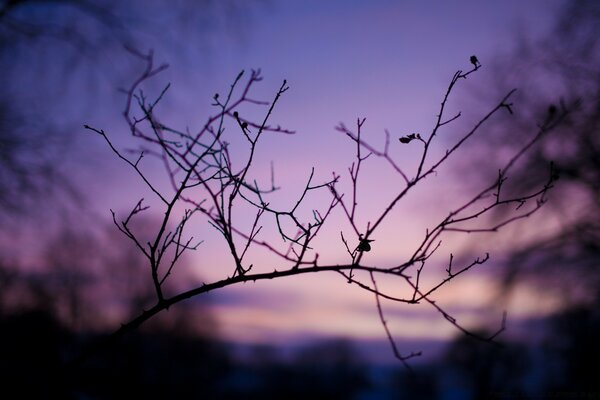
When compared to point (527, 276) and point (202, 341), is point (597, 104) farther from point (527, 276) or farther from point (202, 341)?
point (202, 341)

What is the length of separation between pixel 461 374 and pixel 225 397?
533 inches

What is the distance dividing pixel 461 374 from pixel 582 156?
22113mm

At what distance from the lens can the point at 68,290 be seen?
20844mm

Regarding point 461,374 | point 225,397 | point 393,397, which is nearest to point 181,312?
point 225,397

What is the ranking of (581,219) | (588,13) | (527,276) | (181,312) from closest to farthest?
(588,13)
(581,219)
(527,276)
(181,312)

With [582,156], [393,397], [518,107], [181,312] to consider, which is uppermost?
[181,312]

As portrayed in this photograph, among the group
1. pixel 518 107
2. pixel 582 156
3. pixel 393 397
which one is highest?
pixel 393 397

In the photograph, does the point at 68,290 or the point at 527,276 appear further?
the point at 68,290

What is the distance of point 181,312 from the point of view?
26031 millimetres

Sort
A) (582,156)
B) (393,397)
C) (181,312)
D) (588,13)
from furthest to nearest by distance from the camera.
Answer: (393,397) < (181,312) < (582,156) < (588,13)

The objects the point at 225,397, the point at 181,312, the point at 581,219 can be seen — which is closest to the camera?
the point at 581,219

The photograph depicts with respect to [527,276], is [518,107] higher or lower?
higher

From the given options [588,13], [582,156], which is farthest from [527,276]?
[588,13]

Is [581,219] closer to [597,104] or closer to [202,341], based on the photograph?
[597,104]
